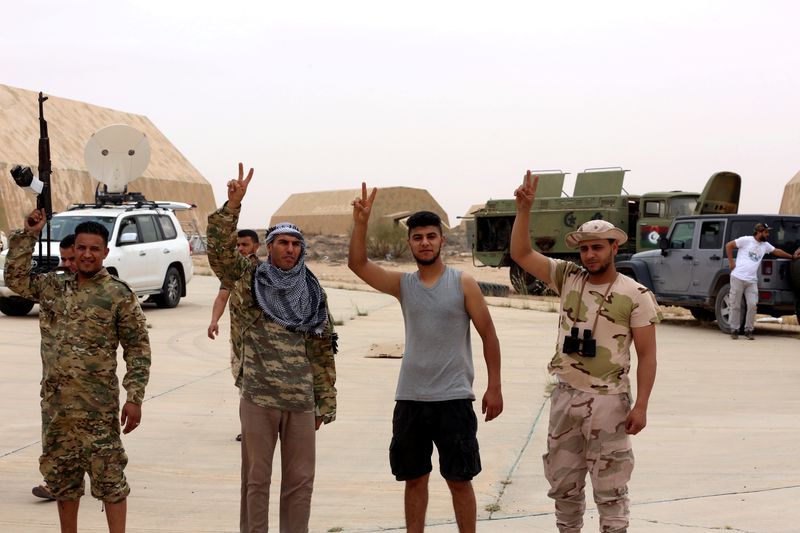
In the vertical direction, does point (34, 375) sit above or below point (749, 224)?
below

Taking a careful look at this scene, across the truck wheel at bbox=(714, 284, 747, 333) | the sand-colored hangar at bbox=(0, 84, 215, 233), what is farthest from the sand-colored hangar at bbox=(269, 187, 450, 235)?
the truck wheel at bbox=(714, 284, 747, 333)

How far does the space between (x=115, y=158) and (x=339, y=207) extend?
2209 inches

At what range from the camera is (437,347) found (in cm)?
507

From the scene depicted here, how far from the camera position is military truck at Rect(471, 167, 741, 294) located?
22.6m

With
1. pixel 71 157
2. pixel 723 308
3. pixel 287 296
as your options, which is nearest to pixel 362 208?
pixel 287 296

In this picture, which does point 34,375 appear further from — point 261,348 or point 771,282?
point 771,282

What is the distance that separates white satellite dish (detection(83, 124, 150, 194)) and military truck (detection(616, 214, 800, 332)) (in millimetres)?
8781

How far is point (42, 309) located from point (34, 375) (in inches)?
259

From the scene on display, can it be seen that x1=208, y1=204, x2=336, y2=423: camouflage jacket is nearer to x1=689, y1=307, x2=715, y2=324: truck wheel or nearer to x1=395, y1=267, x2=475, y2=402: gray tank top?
x1=395, y1=267, x2=475, y2=402: gray tank top

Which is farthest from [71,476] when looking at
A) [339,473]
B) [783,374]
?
[783,374]

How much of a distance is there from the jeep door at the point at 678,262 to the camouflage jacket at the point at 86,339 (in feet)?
43.3

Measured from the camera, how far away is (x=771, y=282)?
15.6 meters

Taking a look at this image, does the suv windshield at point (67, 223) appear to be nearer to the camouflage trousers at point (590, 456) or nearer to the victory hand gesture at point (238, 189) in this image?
the victory hand gesture at point (238, 189)

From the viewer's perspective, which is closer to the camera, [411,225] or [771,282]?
[411,225]
